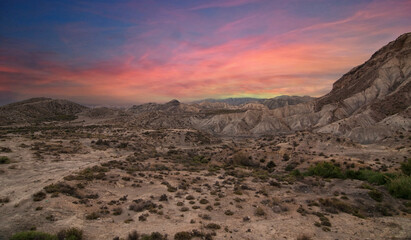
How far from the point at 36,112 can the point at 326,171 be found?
458ft

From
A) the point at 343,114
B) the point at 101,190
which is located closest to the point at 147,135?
the point at 101,190

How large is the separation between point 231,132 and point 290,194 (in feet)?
297

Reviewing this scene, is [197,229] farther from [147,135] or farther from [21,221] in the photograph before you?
[147,135]

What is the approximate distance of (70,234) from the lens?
1102 cm

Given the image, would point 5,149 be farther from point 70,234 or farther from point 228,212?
point 228,212

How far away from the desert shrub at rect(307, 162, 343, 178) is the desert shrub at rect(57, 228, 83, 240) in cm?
2745

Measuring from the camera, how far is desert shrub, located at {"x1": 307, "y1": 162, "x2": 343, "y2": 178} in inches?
1061

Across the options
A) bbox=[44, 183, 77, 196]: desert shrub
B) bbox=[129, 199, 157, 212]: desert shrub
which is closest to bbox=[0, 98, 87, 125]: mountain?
bbox=[44, 183, 77, 196]: desert shrub

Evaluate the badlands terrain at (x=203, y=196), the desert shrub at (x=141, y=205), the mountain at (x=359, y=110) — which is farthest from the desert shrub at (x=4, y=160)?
the mountain at (x=359, y=110)

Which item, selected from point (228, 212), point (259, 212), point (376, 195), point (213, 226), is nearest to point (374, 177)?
point (376, 195)

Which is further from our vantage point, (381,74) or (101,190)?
(381,74)

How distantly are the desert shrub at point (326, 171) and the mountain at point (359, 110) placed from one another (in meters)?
48.1

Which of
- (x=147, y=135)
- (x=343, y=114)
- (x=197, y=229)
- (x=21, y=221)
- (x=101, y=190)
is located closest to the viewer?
(x=21, y=221)

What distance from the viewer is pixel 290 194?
20.6 m
